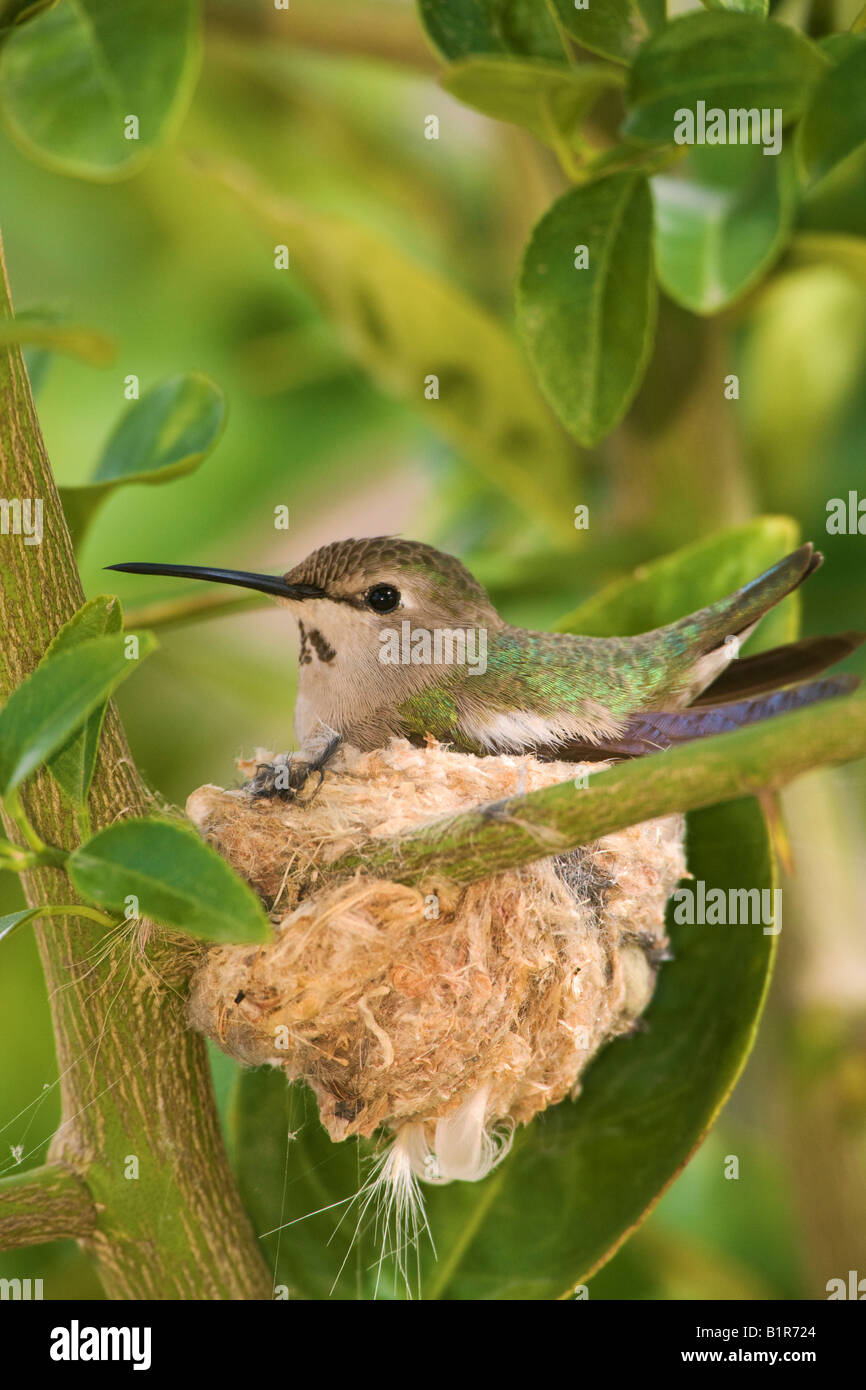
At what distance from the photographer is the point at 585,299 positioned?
133cm

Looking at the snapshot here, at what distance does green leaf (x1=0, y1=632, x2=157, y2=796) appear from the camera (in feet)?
3.33

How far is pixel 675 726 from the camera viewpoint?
6.53 ft

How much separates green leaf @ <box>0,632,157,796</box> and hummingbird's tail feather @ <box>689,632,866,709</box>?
1.23 meters

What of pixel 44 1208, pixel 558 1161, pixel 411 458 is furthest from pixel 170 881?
pixel 411 458

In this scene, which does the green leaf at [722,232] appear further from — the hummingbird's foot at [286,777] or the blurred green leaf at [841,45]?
the hummingbird's foot at [286,777]

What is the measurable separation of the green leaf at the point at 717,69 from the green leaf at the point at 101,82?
0.39 metres

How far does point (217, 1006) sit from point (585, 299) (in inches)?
33.2

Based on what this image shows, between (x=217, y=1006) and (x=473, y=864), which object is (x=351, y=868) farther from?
(x=473, y=864)

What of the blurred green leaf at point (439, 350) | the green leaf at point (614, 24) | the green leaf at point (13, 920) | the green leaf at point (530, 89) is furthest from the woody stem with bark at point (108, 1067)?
the blurred green leaf at point (439, 350)

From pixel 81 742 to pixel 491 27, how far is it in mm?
768

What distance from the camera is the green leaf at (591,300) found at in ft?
4.24

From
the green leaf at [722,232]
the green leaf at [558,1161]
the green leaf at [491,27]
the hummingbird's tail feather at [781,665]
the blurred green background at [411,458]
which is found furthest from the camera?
the blurred green background at [411,458]

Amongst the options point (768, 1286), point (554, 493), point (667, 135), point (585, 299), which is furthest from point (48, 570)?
point (768, 1286)

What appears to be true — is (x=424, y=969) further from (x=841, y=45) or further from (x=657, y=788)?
(x=841, y=45)
